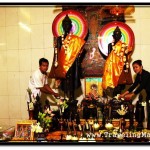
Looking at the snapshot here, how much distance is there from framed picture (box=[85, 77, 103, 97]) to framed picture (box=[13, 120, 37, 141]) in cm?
53

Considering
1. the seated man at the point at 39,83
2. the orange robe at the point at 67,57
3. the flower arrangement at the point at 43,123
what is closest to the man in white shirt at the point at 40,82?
the seated man at the point at 39,83

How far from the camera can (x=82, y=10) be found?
2.36 metres

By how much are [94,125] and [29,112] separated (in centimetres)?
55

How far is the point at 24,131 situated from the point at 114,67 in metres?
0.88

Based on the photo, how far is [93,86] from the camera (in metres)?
2.40

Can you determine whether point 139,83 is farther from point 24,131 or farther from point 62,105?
point 24,131

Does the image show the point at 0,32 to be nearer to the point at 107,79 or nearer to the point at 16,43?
the point at 16,43

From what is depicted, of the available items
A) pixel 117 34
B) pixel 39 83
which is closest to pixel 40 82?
pixel 39 83

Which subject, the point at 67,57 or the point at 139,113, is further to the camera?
the point at 67,57

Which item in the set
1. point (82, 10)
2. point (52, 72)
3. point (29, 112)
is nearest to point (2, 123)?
point (29, 112)

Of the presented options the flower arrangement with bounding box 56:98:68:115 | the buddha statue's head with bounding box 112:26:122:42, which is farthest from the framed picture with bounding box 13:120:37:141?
the buddha statue's head with bounding box 112:26:122:42

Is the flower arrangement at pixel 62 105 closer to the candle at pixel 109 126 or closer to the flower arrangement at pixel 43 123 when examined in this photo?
the flower arrangement at pixel 43 123

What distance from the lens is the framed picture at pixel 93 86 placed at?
2346mm

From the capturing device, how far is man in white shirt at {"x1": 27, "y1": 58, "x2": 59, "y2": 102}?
7.78 ft
